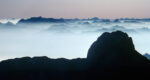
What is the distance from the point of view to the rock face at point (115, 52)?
1112 inches

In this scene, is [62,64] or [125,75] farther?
[62,64]

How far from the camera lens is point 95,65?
28484 millimetres

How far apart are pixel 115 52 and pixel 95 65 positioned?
2297 mm

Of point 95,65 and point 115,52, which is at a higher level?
point 115,52

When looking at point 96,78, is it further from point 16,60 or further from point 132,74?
point 16,60

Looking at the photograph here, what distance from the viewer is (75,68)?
1150 inches

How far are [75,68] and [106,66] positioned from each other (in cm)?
314

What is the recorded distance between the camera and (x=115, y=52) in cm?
2872

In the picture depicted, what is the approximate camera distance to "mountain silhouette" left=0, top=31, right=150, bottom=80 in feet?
91.6

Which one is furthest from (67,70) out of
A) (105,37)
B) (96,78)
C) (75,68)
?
(105,37)

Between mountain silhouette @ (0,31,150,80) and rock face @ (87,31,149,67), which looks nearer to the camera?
mountain silhouette @ (0,31,150,80)

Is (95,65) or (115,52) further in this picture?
(115,52)

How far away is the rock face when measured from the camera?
28250 mm

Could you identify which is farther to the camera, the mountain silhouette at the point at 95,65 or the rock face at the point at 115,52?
the rock face at the point at 115,52
